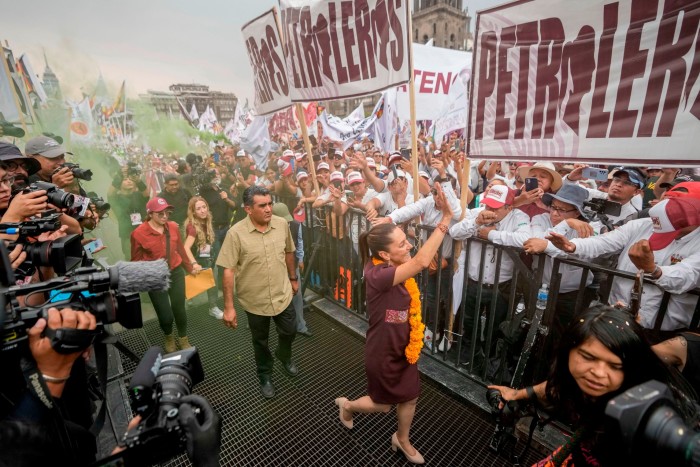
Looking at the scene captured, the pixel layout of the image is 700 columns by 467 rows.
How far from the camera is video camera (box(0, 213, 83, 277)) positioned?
75.5 inches

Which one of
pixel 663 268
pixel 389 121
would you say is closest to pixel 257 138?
pixel 389 121

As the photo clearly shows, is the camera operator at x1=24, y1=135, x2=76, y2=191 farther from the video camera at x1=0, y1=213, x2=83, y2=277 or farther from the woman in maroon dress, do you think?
the woman in maroon dress

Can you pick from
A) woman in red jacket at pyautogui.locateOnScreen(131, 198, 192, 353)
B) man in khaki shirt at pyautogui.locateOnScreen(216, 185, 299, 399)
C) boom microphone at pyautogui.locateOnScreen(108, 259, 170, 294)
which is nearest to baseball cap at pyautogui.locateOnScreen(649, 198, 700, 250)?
man in khaki shirt at pyautogui.locateOnScreen(216, 185, 299, 399)

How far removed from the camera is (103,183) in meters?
10.5

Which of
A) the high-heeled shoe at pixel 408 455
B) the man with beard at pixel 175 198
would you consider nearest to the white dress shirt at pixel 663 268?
the high-heeled shoe at pixel 408 455

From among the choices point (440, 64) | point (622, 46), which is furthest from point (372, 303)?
point (440, 64)

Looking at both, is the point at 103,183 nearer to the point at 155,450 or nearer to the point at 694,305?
the point at 155,450

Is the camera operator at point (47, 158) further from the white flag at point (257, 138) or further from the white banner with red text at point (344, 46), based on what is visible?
the white flag at point (257, 138)

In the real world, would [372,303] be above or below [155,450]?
below

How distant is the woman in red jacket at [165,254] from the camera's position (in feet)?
13.6

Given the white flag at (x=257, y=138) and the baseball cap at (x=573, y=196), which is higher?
the white flag at (x=257, y=138)

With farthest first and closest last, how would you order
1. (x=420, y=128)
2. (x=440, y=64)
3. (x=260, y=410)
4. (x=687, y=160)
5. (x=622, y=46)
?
(x=420, y=128), (x=440, y=64), (x=260, y=410), (x=622, y=46), (x=687, y=160)

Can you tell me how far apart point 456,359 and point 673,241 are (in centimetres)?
226

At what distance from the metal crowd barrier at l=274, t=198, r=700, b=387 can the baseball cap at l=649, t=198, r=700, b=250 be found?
1.78 ft
